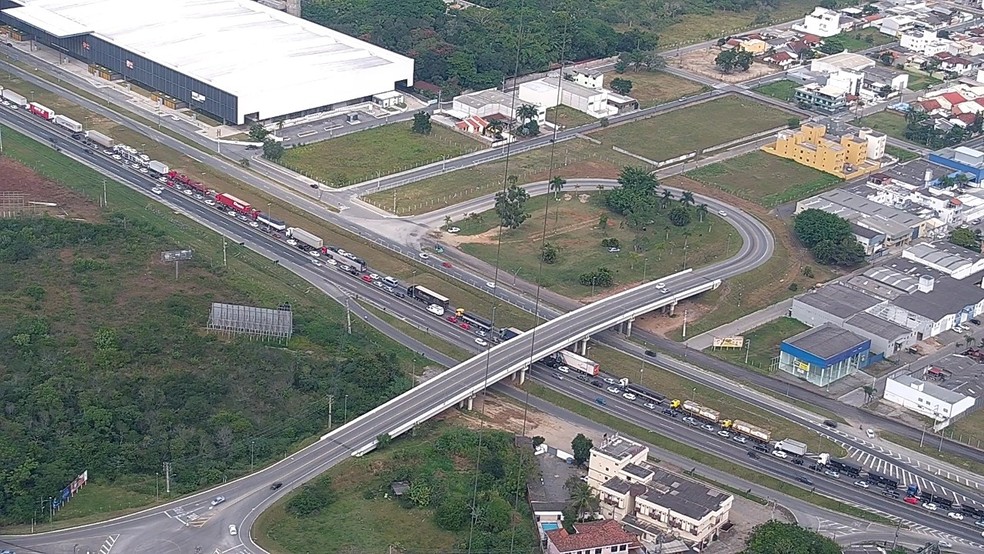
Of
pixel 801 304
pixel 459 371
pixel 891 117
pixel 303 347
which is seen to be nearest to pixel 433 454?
pixel 459 371

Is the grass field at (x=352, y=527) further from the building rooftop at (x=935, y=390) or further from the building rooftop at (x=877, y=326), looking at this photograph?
the building rooftop at (x=877, y=326)

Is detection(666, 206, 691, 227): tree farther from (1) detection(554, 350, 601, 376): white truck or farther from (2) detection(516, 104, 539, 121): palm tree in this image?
(1) detection(554, 350, 601, 376): white truck

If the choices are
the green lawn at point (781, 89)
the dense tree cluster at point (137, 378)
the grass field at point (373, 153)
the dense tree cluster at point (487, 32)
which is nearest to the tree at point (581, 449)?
the dense tree cluster at point (137, 378)

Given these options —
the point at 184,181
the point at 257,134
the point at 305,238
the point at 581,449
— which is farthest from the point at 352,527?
the point at 257,134

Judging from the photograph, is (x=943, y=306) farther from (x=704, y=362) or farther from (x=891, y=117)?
(x=891, y=117)

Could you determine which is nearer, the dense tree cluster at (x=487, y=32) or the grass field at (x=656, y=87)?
the dense tree cluster at (x=487, y=32)

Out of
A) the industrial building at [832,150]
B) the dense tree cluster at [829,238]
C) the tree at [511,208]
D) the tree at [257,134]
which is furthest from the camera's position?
the industrial building at [832,150]

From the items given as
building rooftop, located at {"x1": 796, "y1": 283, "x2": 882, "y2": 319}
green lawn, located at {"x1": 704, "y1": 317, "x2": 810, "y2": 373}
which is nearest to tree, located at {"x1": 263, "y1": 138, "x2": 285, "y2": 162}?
green lawn, located at {"x1": 704, "y1": 317, "x2": 810, "y2": 373}

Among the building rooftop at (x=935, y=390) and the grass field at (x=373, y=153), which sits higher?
the building rooftop at (x=935, y=390)
